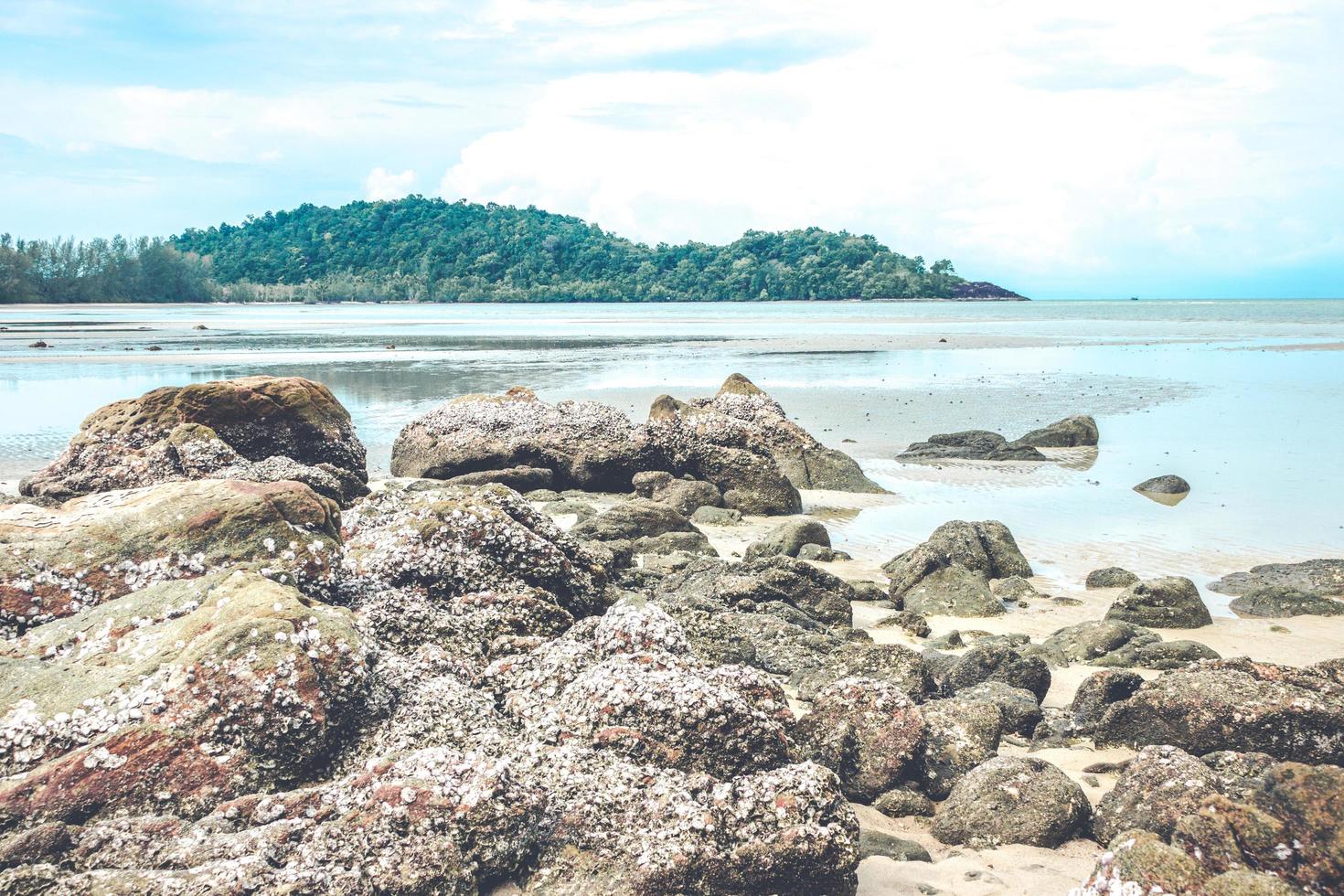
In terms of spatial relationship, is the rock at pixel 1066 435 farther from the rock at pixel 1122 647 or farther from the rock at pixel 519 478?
the rock at pixel 1122 647

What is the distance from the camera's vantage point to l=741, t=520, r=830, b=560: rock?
→ 11078 millimetres

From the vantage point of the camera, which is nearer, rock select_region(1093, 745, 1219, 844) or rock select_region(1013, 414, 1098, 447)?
rock select_region(1093, 745, 1219, 844)

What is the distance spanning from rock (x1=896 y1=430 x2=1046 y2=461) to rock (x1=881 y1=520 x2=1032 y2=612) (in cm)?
701

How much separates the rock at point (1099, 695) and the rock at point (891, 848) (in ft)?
6.33

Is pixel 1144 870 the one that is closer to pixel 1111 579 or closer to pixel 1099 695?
pixel 1099 695

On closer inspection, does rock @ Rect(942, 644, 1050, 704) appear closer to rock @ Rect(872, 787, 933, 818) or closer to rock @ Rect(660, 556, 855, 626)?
rock @ Rect(660, 556, 855, 626)

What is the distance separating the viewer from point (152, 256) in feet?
472

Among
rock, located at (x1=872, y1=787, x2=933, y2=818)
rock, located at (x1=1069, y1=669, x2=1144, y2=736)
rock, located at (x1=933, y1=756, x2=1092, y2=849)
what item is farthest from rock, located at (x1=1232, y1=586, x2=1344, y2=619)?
rock, located at (x1=872, y1=787, x2=933, y2=818)

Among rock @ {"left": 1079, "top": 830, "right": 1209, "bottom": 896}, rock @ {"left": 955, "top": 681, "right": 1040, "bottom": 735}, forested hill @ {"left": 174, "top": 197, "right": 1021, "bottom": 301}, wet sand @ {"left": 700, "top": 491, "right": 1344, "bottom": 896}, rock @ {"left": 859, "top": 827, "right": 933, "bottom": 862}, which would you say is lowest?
wet sand @ {"left": 700, "top": 491, "right": 1344, "bottom": 896}

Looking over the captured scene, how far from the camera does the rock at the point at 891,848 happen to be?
4.87 m

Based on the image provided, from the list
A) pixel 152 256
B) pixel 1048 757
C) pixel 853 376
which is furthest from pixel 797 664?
pixel 152 256

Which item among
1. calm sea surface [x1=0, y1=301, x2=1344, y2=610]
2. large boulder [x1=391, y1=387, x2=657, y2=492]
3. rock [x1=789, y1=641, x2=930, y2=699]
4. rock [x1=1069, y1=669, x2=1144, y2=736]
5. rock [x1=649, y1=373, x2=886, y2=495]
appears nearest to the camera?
rock [x1=1069, y1=669, x2=1144, y2=736]

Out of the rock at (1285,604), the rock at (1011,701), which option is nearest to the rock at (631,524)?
the rock at (1011,701)

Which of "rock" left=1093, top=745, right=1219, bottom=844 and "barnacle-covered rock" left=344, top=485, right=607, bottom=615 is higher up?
"barnacle-covered rock" left=344, top=485, right=607, bottom=615
